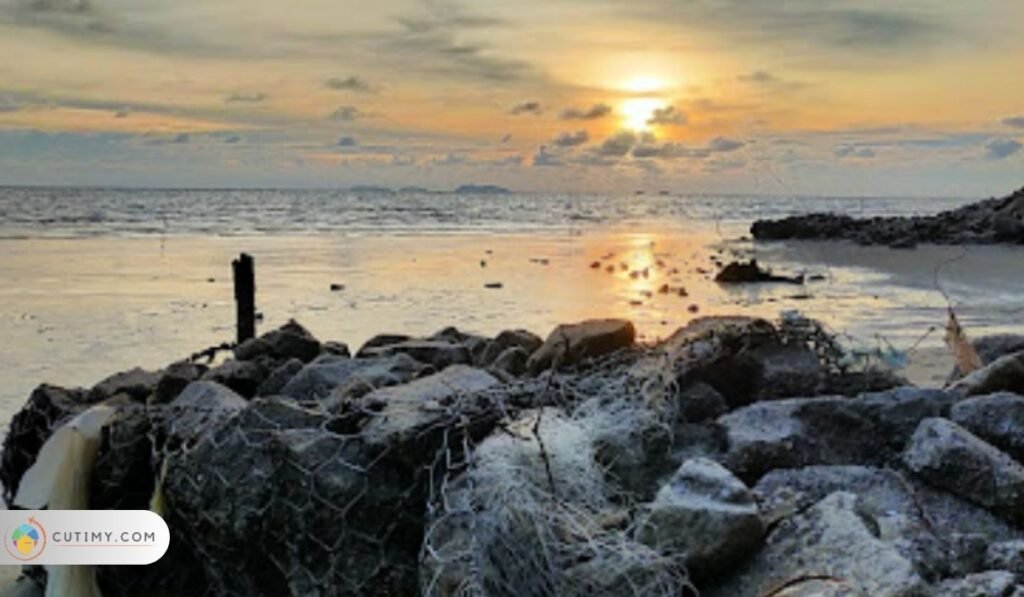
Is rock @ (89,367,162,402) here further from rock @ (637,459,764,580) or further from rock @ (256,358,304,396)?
rock @ (637,459,764,580)

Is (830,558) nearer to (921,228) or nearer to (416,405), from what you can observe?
(416,405)

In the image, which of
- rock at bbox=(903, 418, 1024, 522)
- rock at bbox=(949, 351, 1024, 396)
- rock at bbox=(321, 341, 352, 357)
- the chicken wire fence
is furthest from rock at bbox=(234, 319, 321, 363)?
rock at bbox=(903, 418, 1024, 522)

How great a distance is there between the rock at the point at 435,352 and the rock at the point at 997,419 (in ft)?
12.1

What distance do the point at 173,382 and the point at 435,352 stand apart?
181 centimetres

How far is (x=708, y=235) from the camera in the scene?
41.5 metres

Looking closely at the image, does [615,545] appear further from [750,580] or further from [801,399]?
[801,399]

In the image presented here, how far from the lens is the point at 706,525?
416 cm

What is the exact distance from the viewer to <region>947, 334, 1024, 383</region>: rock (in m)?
7.61

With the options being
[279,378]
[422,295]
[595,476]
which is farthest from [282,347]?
[422,295]

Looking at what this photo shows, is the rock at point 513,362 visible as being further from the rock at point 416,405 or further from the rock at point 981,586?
the rock at point 981,586

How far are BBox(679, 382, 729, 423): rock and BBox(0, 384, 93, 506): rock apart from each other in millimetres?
3729

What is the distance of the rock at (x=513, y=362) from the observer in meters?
7.43

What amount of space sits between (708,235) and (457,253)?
14.9 meters

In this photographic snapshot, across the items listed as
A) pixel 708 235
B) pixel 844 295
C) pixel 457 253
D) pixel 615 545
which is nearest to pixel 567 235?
pixel 708 235
